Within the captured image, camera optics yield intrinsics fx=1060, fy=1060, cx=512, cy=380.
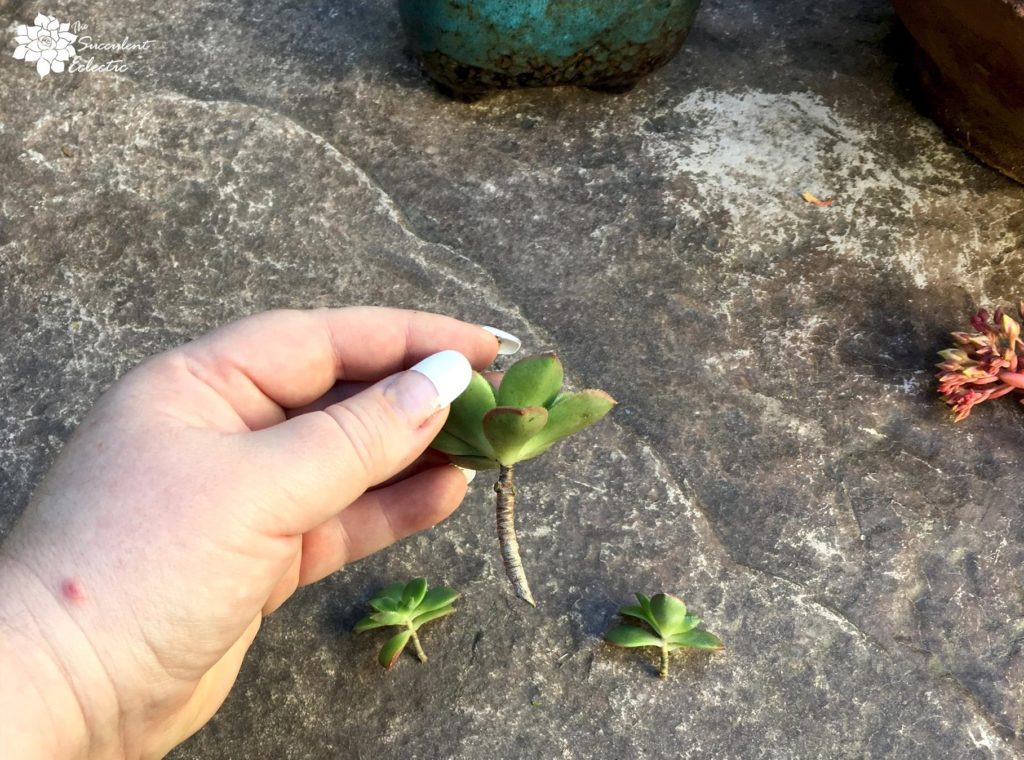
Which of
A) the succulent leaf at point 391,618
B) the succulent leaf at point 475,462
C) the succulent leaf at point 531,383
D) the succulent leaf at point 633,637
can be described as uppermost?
the succulent leaf at point 531,383

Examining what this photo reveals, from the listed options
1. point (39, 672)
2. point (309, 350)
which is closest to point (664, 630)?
point (309, 350)

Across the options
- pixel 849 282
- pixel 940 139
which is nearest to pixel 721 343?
pixel 849 282

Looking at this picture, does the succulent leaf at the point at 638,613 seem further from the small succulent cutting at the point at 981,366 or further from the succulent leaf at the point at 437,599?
the small succulent cutting at the point at 981,366

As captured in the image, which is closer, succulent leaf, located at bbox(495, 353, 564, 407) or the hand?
the hand

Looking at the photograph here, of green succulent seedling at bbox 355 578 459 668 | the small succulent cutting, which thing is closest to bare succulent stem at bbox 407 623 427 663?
green succulent seedling at bbox 355 578 459 668

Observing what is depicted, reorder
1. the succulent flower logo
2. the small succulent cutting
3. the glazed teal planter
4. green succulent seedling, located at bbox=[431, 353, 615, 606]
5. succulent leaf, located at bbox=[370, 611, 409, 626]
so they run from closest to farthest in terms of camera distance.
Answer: green succulent seedling, located at bbox=[431, 353, 615, 606]
succulent leaf, located at bbox=[370, 611, 409, 626]
the small succulent cutting
the glazed teal planter
the succulent flower logo

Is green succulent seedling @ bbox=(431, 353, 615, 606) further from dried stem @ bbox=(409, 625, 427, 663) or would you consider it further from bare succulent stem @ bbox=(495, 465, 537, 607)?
dried stem @ bbox=(409, 625, 427, 663)

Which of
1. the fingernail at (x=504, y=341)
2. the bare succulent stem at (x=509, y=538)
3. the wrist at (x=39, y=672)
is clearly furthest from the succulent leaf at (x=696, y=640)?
the wrist at (x=39, y=672)
